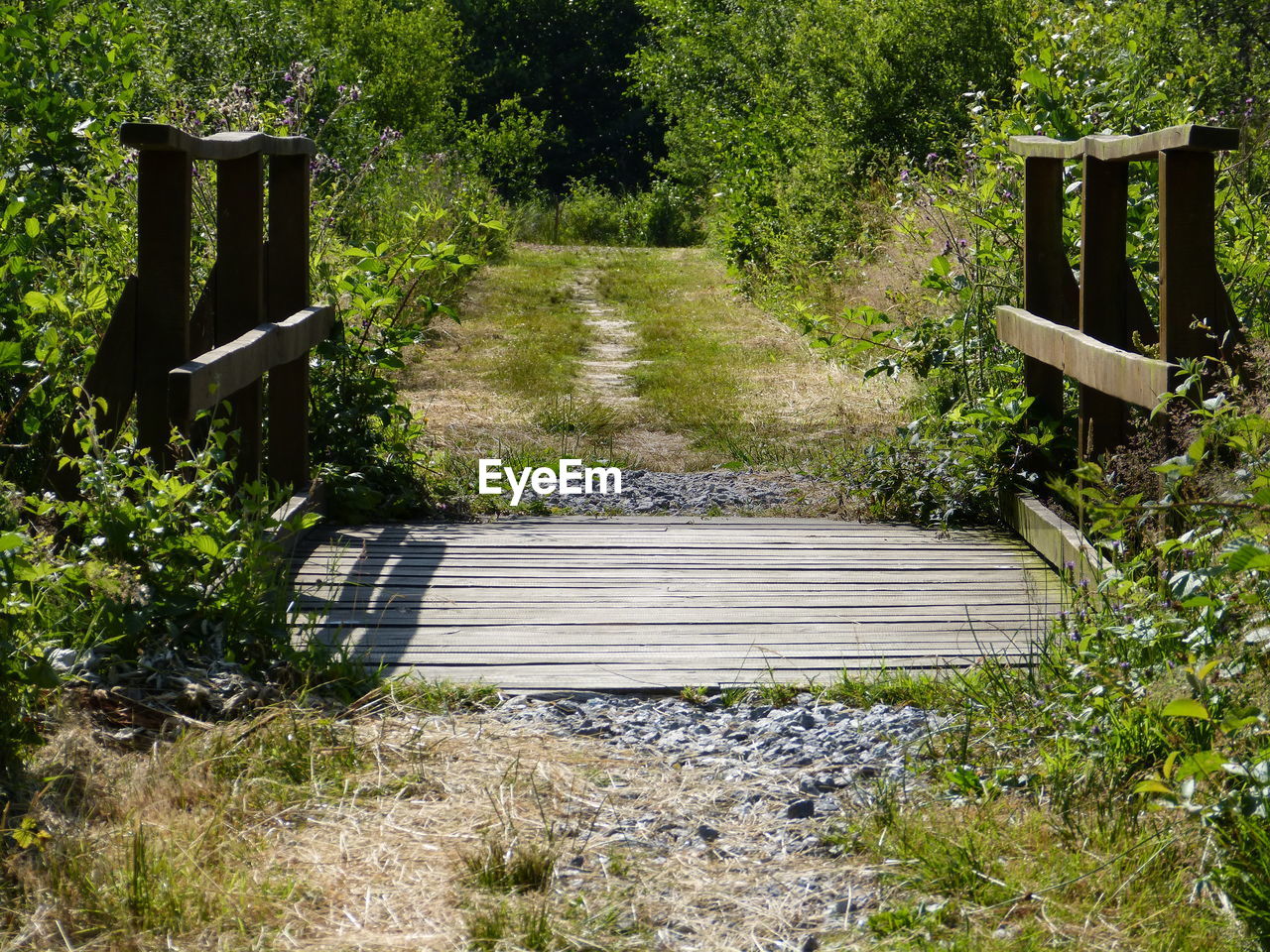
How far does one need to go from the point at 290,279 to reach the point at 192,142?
2041 millimetres

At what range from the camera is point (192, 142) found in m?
4.05

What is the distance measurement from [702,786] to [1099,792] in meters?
0.87

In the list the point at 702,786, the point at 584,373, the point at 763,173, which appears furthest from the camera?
the point at 763,173

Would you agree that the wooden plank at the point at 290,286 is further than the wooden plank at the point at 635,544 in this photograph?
Yes

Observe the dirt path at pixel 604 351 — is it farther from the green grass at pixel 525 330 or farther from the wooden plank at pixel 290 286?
the wooden plank at pixel 290 286

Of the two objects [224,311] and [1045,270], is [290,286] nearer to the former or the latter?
[224,311]

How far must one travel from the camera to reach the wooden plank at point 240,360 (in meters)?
3.91

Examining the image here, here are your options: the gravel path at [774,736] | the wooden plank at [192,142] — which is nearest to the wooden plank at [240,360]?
the wooden plank at [192,142]

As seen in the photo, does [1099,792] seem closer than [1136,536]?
Yes

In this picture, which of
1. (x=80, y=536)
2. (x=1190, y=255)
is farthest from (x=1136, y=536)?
(x=80, y=536)

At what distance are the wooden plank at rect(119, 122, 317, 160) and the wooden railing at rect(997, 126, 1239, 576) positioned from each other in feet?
8.81

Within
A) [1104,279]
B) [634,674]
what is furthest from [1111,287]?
[634,674]

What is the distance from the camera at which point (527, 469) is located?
7.37m

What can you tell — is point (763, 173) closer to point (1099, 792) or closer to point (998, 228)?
point (998, 228)
